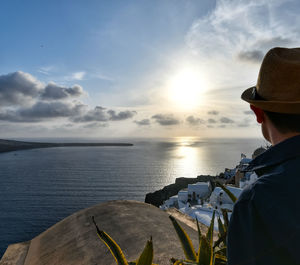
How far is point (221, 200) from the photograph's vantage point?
25.7m

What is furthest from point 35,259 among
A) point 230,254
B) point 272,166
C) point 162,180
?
point 162,180

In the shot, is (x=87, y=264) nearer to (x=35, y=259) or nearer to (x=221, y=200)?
(x=35, y=259)

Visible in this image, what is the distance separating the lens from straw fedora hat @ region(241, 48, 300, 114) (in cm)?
118

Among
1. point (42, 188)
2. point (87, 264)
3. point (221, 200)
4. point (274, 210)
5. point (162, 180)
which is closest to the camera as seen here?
point (274, 210)

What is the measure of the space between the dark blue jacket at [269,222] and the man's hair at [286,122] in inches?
7.3

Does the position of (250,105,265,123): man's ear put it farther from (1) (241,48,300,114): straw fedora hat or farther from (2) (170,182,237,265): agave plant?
(2) (170,182,237,265): agave plant

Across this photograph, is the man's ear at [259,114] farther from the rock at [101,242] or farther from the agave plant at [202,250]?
the rock at [101,242]

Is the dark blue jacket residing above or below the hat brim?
below

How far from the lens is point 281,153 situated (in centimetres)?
110

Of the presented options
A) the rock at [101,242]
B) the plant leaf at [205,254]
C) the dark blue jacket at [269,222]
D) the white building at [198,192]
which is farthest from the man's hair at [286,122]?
the white building at [198,192]

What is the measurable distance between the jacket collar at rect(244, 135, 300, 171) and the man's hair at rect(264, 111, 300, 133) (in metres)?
0.07

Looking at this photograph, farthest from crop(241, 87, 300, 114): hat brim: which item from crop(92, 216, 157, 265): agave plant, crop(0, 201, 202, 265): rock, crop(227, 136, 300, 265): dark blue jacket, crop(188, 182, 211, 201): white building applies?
crop(188, 182, 211, 201): white building

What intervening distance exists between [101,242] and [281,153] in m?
3.15

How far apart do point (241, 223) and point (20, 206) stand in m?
52.6
